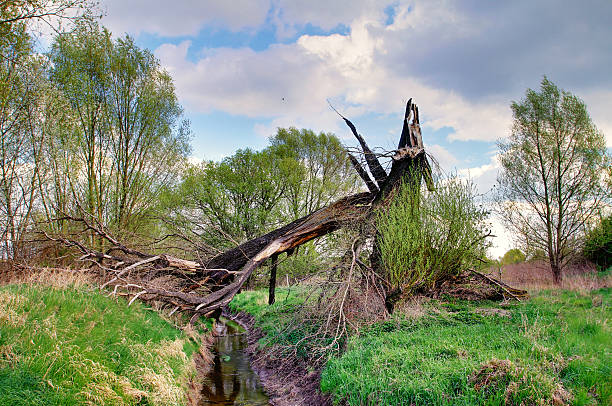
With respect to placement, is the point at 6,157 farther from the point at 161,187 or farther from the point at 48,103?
the point at 161,187

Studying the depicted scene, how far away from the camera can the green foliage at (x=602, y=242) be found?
17.5 meters

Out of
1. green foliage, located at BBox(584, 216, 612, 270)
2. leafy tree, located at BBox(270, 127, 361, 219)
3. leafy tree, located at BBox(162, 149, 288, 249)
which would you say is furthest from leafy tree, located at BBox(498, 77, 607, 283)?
leafy tree, located at BBox(162, 149, 288, 249)

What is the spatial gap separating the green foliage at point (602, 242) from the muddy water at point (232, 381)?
55.6 ft

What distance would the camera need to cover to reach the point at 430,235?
9.05 meters

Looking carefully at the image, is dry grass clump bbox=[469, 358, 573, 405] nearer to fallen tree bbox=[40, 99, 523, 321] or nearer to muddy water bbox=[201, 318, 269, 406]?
muddy water bbox=[201, 318, 269, 406]

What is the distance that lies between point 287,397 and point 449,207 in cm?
561

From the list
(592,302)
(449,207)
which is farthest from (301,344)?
(592,302)

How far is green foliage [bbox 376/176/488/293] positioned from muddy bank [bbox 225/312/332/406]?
9.52 ft

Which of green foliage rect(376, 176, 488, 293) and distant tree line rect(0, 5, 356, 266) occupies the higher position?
distant tree line rect(0, 5, 356, 266)

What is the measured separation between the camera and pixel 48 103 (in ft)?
38.8

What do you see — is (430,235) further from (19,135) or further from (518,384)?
(19,135)

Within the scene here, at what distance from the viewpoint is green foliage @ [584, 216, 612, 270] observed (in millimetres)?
17516

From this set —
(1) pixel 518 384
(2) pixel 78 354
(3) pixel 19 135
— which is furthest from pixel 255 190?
(1) pixel 518 384

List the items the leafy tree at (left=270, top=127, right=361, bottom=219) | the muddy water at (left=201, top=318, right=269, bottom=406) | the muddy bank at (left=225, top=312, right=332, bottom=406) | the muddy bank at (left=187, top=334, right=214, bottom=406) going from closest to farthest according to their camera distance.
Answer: the muddy bank at (left=225, top=312, right=332, bottom=406) < the muddy bank at (left=187, top=334, right=214, bottom=406) < the muddy water at (left=201, top=318, right=269, bottom=406) < the leafy tree at (left=270, top=127, right=361, bottom=219)
